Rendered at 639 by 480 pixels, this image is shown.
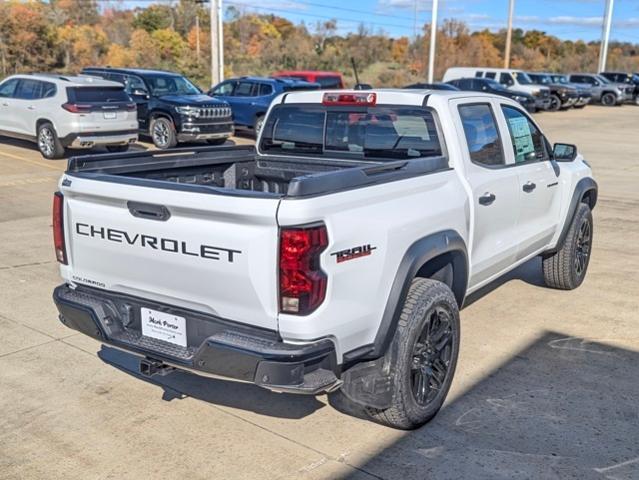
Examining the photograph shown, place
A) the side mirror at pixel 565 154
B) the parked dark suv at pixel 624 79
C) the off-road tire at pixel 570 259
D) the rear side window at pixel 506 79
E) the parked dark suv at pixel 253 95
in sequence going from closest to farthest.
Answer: the side mirror at pixel 565 154
the off-road tire at pixel 570 259
the parked dark suv at pixel 253 95
the rear side window at pixel 506 79
the parked dark suv at pixel 624 79

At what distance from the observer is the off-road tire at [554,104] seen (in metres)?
33.2

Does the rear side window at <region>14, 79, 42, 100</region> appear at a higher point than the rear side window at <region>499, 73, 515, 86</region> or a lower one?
lower

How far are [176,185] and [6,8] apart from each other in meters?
40.3

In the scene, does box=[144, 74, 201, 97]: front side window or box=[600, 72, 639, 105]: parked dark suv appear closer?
box=[144, 74, 201, 97]: front side window

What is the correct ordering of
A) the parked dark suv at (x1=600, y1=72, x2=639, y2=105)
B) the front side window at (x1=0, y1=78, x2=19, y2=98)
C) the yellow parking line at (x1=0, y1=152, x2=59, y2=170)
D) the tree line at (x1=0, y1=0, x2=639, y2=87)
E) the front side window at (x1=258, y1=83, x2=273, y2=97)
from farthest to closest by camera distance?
the parked dark suv at (x1=600, y1=72, x2=639, y2=105) < the tree line at (x1=0, y1=0, x2=639, y2=87) < the front side window at (x1=258, y1=83, x2=273, y2=97) < the front side window at (x1=0, y1=78, x2=19, y2=98) < the yellow parking line at (x1=0, y1=152, x2=59, y2=170)

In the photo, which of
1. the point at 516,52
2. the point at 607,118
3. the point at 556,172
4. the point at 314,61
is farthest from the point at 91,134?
the point at 516,52

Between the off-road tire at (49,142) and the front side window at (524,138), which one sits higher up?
the front side window at (524,138)

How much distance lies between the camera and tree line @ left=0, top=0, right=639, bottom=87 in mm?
38188

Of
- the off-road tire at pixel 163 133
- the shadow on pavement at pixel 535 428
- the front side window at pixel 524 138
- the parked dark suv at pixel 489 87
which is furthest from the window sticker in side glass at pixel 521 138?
the parked dark suv at pixel 489 87

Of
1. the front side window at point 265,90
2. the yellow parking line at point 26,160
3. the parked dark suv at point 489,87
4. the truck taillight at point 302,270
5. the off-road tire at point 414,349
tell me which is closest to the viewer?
the truck taillight at point 302,270

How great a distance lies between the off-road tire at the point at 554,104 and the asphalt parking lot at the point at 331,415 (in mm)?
29475

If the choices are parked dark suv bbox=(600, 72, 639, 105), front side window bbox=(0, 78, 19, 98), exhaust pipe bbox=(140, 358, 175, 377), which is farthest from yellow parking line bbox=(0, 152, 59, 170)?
parked dark suv bbox=(600, 72, 639, 105)

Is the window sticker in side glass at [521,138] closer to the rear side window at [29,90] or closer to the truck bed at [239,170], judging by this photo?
the truck bed at [239,170]

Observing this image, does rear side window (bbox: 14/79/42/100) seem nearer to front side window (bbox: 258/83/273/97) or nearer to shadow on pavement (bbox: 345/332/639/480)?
front side window (bbox: 258/83/273/97)
